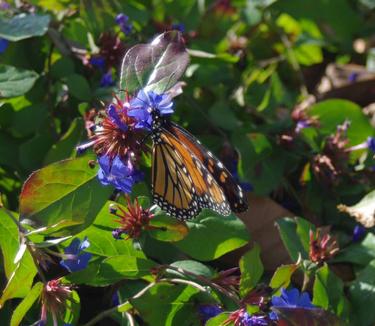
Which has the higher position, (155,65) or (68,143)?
(155,65)

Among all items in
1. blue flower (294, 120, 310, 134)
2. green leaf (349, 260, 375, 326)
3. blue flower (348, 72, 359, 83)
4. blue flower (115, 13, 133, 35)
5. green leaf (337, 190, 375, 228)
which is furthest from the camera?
blue flower (348, 72, 359, 83)

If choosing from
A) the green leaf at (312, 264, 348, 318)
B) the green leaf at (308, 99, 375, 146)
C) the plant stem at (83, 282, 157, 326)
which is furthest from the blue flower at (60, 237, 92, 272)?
the green leaf at (308, 99, 375, 146)

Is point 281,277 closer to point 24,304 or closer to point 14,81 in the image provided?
point 24,304

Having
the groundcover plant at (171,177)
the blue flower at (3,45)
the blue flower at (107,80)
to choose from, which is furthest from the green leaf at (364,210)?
the blue flower at (3,45)

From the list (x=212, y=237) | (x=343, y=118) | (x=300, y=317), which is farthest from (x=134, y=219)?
(x=343, y=118)

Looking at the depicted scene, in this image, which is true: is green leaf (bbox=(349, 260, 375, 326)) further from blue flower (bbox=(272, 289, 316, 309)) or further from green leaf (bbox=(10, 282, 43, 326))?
green leaf (bbox=(10, 282, 43, 326))

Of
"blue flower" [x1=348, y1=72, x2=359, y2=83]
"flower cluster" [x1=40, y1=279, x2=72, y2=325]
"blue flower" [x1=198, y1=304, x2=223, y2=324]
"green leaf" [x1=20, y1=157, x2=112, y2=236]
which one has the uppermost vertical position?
"green leaf" [x1=20, y1=157, x2=112, y2=236]

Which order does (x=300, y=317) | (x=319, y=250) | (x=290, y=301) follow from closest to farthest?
(x=300, y=317) < (x=290, y=301) < (x=319, y=250)
